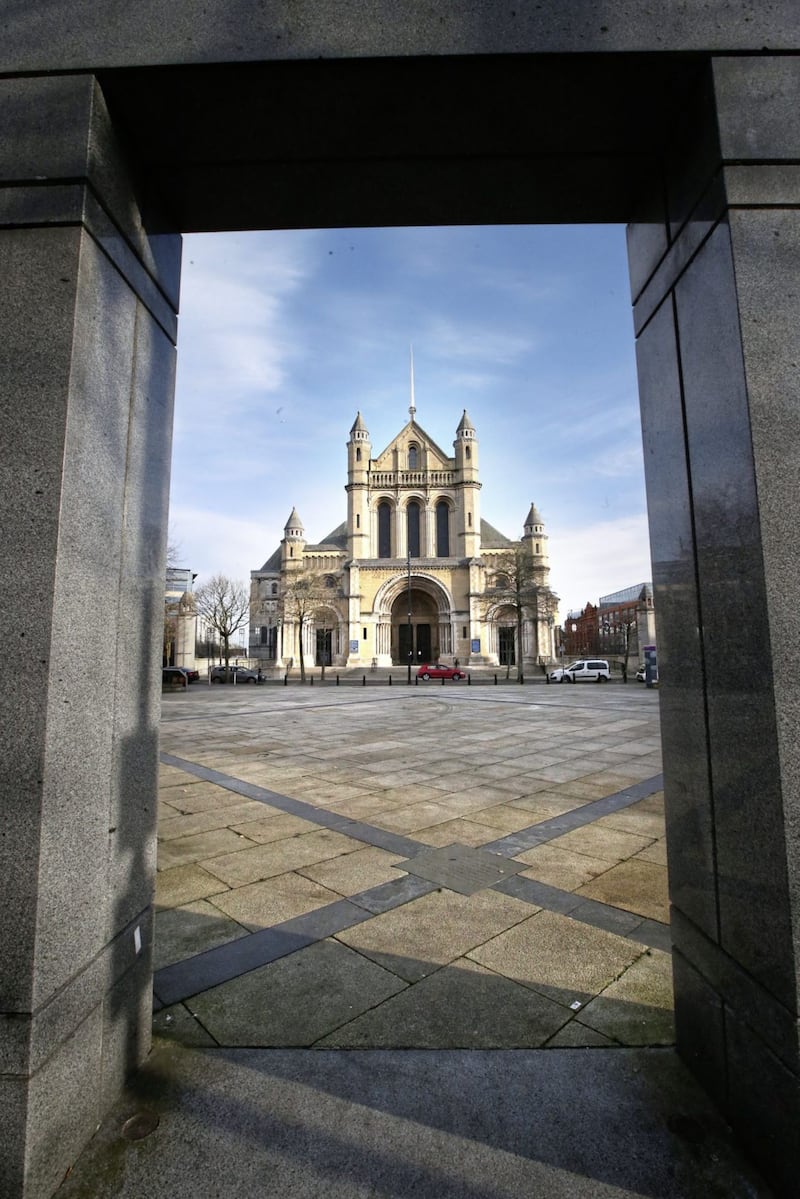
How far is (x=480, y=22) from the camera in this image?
83.4 inches

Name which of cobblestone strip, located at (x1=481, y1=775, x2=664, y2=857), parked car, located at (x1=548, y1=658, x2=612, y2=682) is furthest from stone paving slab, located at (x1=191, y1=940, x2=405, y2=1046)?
parked car, located at (x1=548, y1=658, x2=612, y2=682)

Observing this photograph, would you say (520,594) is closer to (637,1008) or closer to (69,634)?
(637,1008)

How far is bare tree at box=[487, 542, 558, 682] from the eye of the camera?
39.6 meters

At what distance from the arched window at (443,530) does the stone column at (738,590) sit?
5448 cm

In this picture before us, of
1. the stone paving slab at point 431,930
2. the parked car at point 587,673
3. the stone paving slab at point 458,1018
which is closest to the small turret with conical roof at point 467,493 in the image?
the parked car at point 587,673

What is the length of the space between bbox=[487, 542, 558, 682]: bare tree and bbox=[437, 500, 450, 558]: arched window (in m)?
6.24

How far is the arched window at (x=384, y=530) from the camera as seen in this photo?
5681 cm

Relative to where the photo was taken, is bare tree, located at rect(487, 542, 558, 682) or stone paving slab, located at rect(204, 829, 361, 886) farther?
bare tree, located at rect(487, 542, 558, 682)

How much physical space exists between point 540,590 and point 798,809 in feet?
147

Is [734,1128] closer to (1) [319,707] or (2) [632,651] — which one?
(1) [319,707]

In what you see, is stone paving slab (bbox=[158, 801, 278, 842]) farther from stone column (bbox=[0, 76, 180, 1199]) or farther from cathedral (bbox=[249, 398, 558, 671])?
cathedral (bbox=[249, 398, 558, 671])

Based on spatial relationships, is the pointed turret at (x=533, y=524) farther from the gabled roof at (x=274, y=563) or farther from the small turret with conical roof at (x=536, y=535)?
the gabled roof at (x=274, y=563)

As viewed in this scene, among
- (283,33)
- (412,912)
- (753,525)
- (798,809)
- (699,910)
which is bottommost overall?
(412,912)

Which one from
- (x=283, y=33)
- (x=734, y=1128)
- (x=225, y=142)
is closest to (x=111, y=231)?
(x=225, y=142)
